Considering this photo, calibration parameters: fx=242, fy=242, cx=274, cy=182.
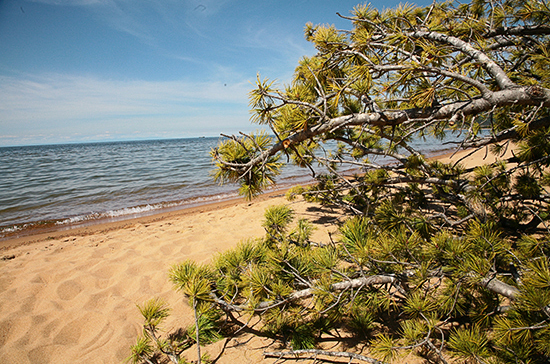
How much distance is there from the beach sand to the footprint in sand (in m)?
0.01

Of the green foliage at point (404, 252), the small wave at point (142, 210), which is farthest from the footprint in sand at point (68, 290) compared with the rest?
the small wave at point (142, 210)

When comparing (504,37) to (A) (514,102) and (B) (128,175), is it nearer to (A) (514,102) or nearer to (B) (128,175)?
(A) (514,102)

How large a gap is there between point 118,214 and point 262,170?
750 centimetres

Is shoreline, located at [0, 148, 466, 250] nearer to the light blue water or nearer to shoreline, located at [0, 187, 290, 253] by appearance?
shoreline, located at [0, 187, 290, 253]

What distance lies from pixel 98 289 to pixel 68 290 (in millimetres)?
355

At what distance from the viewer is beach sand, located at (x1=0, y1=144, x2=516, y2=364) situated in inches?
83.5

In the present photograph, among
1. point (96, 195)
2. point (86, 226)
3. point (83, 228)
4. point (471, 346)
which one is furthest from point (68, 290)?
point (96, 195)

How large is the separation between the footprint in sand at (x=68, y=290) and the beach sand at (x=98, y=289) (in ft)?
0.04

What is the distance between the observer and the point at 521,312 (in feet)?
3.87

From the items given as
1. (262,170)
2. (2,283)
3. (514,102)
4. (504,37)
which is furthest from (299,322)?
(2,283)

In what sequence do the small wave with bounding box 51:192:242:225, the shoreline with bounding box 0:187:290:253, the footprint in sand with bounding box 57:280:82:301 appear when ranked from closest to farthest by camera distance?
the footprint in sand with bounding box 57:280:82:301 < the shoreline with bounding box 0:187:290:253 < the small wave with bounding box 51:192:242:225

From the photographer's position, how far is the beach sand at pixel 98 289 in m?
2.12

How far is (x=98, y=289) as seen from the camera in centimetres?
301

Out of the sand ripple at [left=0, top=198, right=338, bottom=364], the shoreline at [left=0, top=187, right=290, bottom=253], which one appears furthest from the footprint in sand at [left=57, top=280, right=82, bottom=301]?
the shoreline at [left=0, top=187, right=290, bottom=253]
